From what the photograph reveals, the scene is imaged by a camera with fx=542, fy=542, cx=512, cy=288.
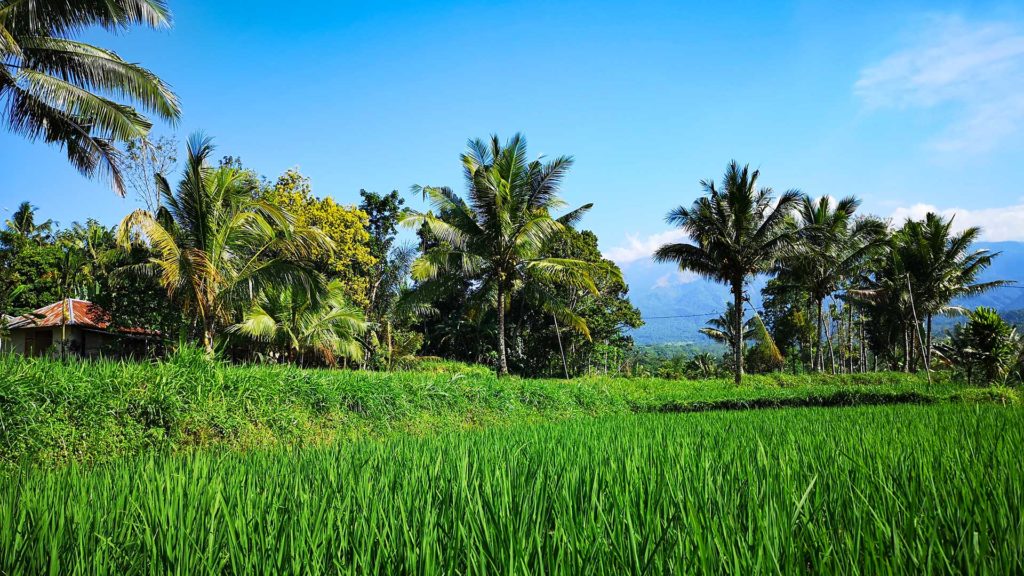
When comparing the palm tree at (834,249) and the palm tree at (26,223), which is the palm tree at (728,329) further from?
the palm tree at (26,223)

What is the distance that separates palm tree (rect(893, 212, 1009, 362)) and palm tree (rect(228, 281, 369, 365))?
65.8 feet

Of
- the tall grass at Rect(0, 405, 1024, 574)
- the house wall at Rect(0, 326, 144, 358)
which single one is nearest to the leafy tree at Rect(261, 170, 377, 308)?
the house wall at Rect(0, 326, 144, 358)

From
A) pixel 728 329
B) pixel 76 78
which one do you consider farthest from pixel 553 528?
pixel 728 329

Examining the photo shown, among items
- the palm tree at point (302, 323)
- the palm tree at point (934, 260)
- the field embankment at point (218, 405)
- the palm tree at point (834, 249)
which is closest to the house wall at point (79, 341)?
the palm tree at point (302, 323)

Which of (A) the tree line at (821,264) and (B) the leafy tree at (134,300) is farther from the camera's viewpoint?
(A) the tree line at (821,264)

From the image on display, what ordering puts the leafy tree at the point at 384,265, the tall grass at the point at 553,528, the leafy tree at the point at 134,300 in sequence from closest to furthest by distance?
1. the tall grass at the point at 553,528
2. the leafy tree at the point at 134,300
3. the leafy tree at the point at 384,265

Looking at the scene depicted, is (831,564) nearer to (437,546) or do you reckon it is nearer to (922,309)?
(437,546)

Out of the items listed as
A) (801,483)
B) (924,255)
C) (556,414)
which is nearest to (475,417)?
(556,414)

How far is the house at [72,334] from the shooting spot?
1408 centimetres

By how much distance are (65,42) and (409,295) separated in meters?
9.15

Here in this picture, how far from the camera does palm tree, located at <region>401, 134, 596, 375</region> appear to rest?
1324cm

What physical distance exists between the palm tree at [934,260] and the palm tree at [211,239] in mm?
21611

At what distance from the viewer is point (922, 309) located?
21.2 m

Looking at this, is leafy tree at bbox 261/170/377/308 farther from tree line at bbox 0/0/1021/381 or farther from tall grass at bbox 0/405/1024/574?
tall grass at bbox 0/405/1024/574
